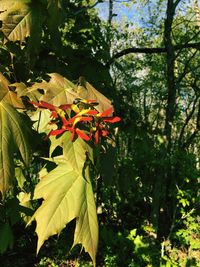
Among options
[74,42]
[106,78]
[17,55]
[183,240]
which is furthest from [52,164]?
[183,240]

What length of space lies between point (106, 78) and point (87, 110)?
1.36m

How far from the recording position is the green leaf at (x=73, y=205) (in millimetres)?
1010

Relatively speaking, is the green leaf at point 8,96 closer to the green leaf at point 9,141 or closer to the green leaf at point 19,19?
the green leaf at point 9,141

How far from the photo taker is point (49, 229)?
102 cm

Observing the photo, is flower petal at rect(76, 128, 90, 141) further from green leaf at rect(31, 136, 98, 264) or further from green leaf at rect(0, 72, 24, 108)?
green leaf at rect(0, 72, 24, 108)

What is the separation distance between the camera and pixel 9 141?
3.41 ft

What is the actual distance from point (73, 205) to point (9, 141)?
0.86ft

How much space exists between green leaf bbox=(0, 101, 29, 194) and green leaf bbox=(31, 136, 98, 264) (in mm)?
115

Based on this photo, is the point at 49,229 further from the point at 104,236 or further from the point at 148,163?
the point at 104,236

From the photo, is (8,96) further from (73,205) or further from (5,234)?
(5,234)

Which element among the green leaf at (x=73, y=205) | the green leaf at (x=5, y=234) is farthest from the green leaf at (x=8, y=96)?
the green leaf at (x=5, y=234)

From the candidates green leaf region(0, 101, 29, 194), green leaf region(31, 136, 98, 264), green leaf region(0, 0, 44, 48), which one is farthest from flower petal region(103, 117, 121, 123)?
green leaf region(0, 0, 44, 48)

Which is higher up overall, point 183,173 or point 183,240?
point 183,173

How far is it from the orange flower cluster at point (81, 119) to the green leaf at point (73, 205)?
0.10ft
